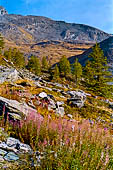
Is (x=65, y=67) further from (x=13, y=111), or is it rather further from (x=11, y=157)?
(x=11, y=157)

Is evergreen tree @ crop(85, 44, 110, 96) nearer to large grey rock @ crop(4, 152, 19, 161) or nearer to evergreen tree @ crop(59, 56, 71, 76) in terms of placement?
large grey rock @ crop(4, 152, 19, 161)

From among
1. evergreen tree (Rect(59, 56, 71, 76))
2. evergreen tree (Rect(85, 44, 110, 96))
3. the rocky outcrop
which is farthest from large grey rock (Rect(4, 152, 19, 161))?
evergreen tree (Rect(59, 56, 71, 76))

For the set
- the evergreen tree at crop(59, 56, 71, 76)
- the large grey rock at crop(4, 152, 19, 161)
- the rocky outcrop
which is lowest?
the large grey rock at crop(4, 152, 19, 161)

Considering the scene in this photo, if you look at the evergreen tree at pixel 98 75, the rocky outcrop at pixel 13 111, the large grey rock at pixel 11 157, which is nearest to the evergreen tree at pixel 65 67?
the evergreen tree at pixel 98 75

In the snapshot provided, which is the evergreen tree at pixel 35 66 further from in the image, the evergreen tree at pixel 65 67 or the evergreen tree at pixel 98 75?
the evergreen tree at pixel 98 75

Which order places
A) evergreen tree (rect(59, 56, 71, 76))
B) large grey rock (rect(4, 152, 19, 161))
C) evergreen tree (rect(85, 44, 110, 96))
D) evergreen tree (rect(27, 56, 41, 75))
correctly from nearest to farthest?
1. large grey rock (rect(4, 152, 19, 161))
2. evergreen tree (rect(85, 44, 110, 96))
3. evergreen tree (rect(27, 56, 41, 75))
4. evergreen tree (rect(59, 56, 71, 76))

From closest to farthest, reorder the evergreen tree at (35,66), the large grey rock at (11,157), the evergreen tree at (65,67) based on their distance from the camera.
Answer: the large grey rock at (11,157)
the evergreen tree at (35,66)
the evergreen tree at (65,67)

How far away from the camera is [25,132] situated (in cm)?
457

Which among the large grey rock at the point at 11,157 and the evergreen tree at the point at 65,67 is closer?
the large grey rock at the point at 11,157

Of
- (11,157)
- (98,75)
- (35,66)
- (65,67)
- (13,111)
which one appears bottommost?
(11,157)

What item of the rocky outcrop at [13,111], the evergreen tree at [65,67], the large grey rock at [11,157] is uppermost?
the evergreen tree at [65,67]

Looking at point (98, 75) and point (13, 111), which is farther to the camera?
point (98, 75)

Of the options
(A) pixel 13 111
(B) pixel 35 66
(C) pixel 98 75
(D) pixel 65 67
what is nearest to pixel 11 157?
(A) pixel 13 111

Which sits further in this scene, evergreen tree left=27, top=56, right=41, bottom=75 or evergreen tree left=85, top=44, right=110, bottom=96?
evergreen tree left=27, top=56, right=41, bottom=75
